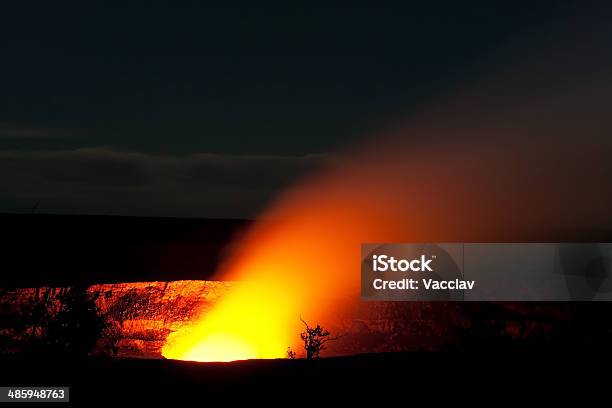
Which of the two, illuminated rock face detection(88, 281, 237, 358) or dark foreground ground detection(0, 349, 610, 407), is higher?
illuminated rock face detection(88, 281, 237, 358)

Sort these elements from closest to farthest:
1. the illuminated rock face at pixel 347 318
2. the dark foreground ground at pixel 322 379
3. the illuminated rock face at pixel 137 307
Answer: the dark foreground ground at pixel 322 379
the illuminated rock face at pixel 137 307
the illuminated rock face at pixel 347 318

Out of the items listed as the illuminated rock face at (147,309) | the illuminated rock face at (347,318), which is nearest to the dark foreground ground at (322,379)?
the illuminated rock face at (347,318)

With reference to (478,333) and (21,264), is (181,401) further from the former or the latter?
(21,264)

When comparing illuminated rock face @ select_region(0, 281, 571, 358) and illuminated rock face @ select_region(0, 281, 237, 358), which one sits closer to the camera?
illuminated rock face @ select_region(0, 281, 237, 358)

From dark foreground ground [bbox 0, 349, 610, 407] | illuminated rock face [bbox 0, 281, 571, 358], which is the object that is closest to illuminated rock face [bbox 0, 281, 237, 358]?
illuminated rock face [bbox 0, 281, 571, 358]

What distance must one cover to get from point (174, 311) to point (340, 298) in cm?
404

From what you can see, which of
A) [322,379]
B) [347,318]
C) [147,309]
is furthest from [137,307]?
[322,379]

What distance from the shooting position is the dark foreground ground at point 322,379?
7.46 m

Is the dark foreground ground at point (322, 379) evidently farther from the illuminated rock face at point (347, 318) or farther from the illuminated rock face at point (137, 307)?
the illuminated rock face at point (137, 307)

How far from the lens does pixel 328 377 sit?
805 cm

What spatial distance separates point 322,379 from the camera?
314 inches

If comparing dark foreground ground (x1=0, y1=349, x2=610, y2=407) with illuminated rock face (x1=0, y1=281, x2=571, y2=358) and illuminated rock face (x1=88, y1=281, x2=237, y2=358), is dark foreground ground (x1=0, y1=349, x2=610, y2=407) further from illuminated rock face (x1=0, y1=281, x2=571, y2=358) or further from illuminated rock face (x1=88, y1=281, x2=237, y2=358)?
illuminated rock face (x1=88, y1=281, x2=237, y2=358)

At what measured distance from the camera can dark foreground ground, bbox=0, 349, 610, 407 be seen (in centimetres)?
746

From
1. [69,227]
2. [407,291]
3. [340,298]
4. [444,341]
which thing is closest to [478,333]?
[444,341]
